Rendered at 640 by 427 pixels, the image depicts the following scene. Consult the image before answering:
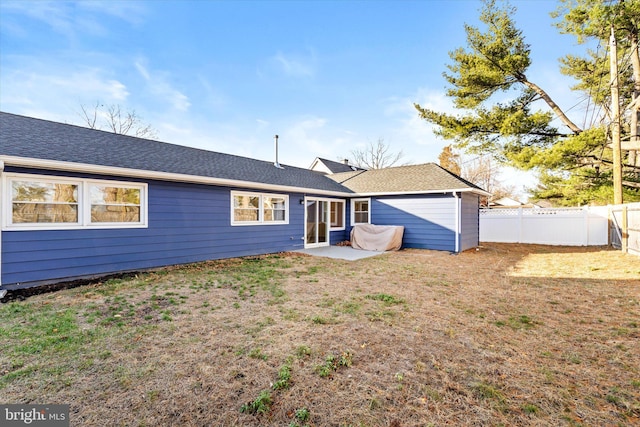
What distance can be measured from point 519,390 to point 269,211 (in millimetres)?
8202

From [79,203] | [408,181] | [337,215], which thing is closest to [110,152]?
[79,203]

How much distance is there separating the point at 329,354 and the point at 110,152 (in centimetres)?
701

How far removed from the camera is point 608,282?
554cm

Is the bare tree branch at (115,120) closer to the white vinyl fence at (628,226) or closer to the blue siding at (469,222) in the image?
the blue siding at (469,222)

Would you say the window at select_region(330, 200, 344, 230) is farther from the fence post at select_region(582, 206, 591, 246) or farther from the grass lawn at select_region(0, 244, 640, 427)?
the fence post at select_region(582, 206, 591, 246)

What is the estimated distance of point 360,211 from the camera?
12.1m

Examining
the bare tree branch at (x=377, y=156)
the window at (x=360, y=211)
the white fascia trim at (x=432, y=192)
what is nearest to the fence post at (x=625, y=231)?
the white fascia trim at (x=432, y=192)

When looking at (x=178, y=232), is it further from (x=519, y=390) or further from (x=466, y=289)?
(x=519, y=390)

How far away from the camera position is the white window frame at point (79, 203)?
16.5ft

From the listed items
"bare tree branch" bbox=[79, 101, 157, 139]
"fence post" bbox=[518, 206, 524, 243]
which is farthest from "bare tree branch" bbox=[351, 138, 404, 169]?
"bare tree branch" bbox=[79, 101, 157, 139]

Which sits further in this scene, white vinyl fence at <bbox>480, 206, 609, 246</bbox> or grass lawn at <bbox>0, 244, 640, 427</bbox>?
white vinyl fence at <bbox>480, 206, 609, 246</bbox>

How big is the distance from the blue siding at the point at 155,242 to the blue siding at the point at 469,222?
6.27 meters

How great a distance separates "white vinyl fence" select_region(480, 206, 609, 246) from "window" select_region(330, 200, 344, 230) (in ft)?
23.4
